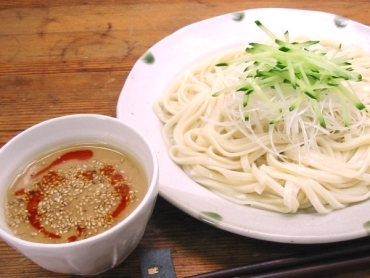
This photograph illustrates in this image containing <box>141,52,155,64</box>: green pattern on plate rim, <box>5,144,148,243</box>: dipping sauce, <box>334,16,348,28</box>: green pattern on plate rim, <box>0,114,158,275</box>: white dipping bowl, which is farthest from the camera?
<box>334,16,348,28</box>: green pattern on plate rim

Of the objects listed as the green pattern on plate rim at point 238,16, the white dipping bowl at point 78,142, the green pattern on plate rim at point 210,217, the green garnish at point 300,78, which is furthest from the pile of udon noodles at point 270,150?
the green pattern on plate rim at point 238,16

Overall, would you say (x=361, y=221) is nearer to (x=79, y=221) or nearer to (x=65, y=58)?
(x=79, y=221)

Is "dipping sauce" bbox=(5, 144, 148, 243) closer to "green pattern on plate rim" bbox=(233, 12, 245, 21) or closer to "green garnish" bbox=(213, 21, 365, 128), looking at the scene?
"green garnish" bbox=(213, 21, 365, 128)

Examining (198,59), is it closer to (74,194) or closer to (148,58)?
(148,58)

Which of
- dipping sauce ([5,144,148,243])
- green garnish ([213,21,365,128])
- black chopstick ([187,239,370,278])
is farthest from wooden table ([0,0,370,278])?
green garnish ([213,21,365,128])

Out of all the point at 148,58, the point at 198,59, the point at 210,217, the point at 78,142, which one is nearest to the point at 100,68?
the point at 148,58

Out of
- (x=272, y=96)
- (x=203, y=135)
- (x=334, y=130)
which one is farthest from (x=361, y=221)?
(x=203, y=135)
